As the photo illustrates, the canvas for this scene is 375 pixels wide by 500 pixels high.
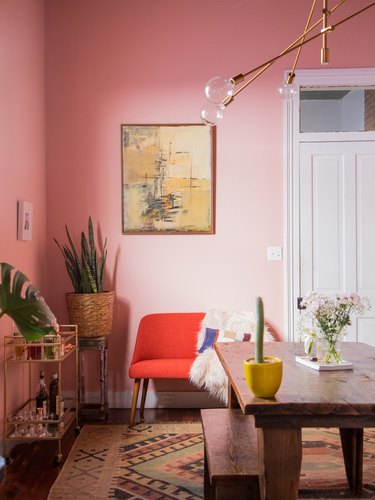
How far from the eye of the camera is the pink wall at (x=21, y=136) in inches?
139

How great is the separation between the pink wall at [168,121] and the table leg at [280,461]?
2715 millimetres

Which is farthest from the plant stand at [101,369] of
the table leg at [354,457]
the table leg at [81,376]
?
the table leg at [354,457]

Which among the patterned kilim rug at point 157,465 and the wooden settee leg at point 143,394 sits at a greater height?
the wooden settee leg at point 143,394

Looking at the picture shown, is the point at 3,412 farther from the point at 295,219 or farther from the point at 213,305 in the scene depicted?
the point at 295,219

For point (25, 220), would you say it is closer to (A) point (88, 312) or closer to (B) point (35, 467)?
(A) point (88, 312)

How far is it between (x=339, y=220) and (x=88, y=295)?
2101 mm

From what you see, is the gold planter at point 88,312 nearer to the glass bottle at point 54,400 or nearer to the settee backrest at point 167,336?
the settee backrest at point 167,336

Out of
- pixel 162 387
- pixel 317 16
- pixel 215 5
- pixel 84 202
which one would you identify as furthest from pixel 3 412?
pixel 317 16

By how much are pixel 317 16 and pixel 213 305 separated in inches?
100

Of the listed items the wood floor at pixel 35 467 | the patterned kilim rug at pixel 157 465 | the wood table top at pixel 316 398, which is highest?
the wood table top at pixel 316 398

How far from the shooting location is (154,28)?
15.0 ft

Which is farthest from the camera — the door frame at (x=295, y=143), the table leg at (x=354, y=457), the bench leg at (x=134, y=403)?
the door frame at (x=295, y=143)

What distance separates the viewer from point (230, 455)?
7.20 feet

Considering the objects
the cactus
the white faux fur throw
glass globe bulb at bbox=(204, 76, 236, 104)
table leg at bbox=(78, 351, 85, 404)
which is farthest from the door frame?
the cactus
